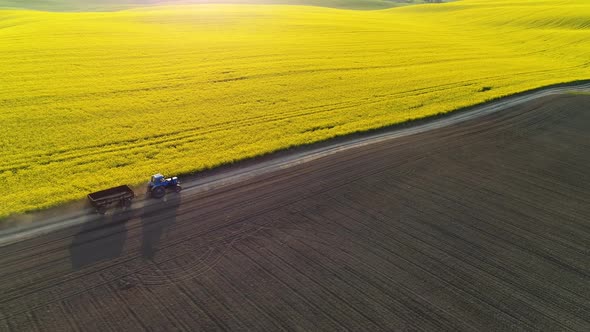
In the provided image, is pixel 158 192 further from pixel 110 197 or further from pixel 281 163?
pixel 281 163

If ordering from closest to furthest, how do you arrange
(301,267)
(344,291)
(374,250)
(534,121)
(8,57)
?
(344,291)
(301,267)
(374,250)
(534,121)
(8,57)

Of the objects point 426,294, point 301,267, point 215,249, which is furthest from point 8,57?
point 426,294

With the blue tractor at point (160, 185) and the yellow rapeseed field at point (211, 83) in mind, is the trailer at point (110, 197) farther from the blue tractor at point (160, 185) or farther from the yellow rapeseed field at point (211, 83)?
the yellow rapeseed field at point (211, 83)

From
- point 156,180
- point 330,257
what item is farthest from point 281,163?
point 330,257

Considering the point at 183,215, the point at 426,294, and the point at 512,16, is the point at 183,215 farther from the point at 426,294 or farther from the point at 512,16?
the point at 512,16

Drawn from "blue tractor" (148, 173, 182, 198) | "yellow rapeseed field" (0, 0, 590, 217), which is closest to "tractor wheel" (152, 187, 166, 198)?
"blue tractor" (148, 173, 182, 198)

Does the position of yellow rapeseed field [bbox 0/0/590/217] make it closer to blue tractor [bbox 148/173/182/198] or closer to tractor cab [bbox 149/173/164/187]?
blue tractor [bbox 148/173/182/198]

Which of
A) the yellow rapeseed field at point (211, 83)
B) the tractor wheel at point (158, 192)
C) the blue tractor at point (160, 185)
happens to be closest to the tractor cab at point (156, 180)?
the blue tractor at point (160, 185)
